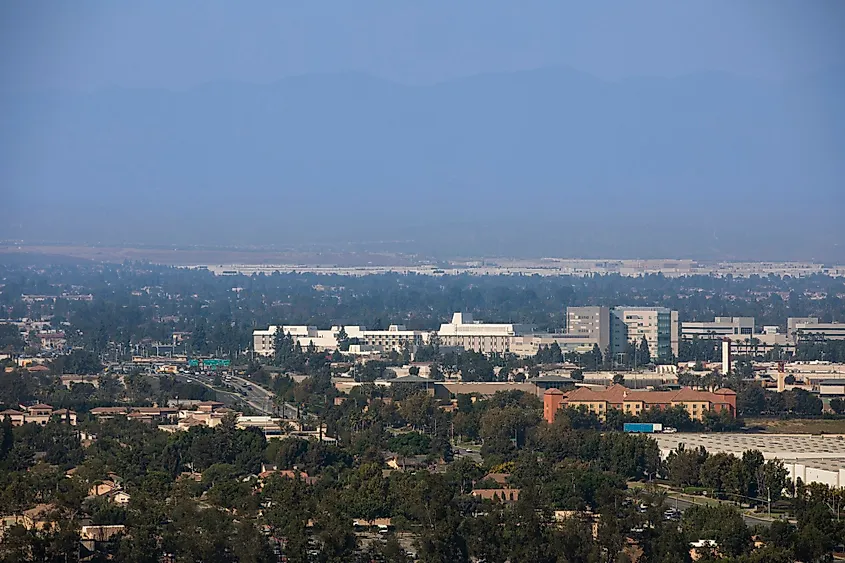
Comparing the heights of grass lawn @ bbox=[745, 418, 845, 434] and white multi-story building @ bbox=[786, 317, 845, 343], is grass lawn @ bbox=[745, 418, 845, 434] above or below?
below

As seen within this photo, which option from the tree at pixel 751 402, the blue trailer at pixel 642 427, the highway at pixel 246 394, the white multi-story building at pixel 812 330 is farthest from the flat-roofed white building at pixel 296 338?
the blue trailer at pixel 642 427

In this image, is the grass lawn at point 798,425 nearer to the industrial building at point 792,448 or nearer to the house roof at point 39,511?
the industrial building at point 792,448

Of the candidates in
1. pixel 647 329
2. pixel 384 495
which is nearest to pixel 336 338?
pixel 647 329

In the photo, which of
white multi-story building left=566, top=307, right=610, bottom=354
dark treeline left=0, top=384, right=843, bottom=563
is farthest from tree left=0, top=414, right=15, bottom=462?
white multi-story building left=566, top=307, right=610, bottom=354

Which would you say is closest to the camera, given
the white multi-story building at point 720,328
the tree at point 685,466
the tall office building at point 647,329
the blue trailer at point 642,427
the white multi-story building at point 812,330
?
the tree at point 685,466

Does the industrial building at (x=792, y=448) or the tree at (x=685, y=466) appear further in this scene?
the tree at (x=685, y=466)

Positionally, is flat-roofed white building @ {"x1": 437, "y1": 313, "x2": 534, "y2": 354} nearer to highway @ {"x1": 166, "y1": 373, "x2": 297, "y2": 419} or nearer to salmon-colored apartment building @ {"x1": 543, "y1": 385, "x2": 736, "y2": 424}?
highway @ {"x1": 166, "y1": 373, "x2": 297, "y2": 419}

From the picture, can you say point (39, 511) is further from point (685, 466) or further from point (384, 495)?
point (685, 466)
